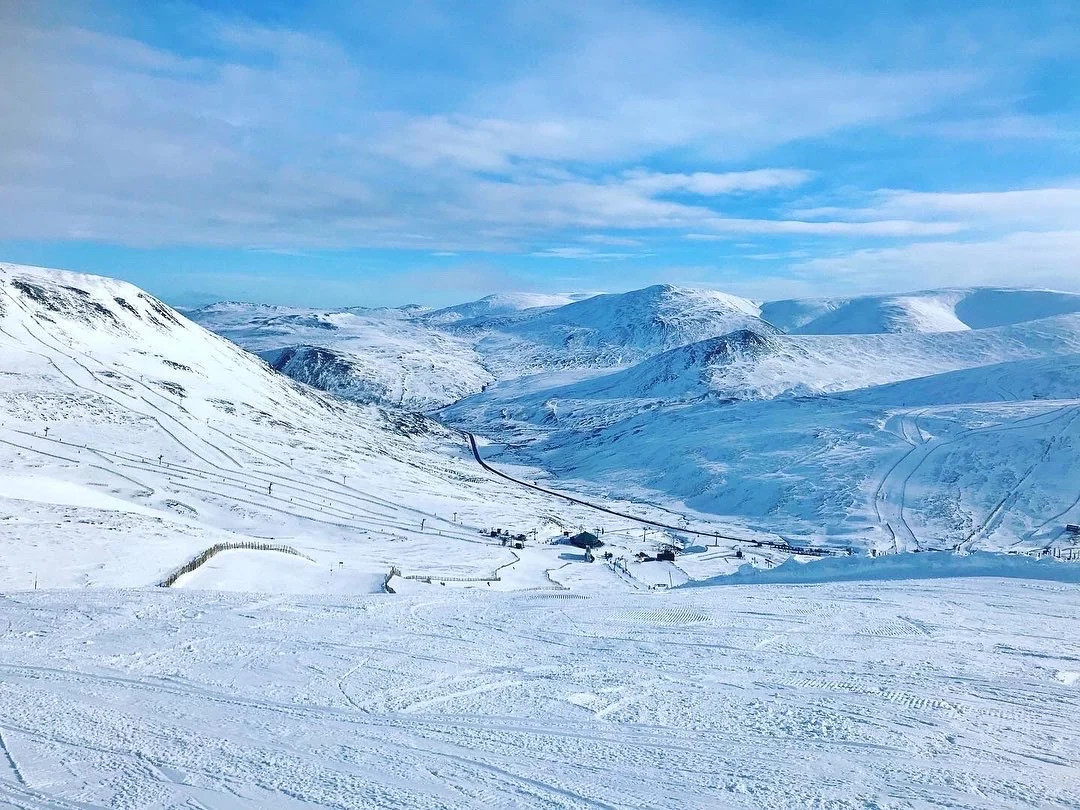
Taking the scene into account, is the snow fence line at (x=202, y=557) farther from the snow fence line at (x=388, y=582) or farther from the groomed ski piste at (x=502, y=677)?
the snow fence line at (x=388, y=582)

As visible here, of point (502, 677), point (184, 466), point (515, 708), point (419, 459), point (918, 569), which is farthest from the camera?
point (419, 459)

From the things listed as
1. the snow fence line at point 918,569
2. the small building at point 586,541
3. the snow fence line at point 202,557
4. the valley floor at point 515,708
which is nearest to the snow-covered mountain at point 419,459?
the snow fence line at point 202,557

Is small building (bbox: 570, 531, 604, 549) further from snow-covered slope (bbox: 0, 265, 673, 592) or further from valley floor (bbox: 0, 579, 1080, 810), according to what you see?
valley floor (bbox: 0, 579, 1080, 810)

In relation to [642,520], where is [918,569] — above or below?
above

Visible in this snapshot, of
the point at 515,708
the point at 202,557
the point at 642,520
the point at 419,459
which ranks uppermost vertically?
the point at 515,708

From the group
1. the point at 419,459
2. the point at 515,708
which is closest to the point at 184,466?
the point at 419,459

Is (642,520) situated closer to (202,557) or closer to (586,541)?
(586,541)

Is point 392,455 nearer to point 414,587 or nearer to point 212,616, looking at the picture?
point 414,587
